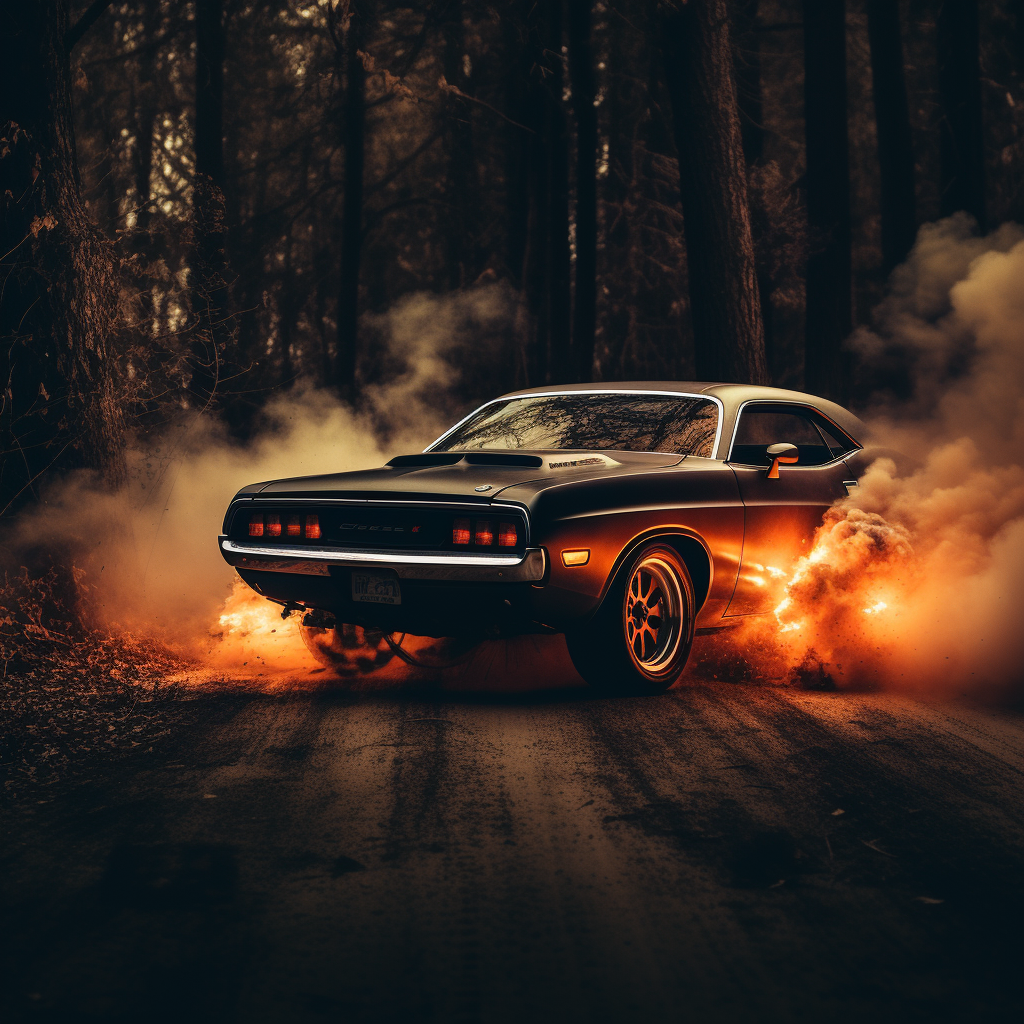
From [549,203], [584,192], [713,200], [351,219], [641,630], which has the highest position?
[351,219]

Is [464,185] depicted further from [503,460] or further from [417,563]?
[417,563]

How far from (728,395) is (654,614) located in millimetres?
1433

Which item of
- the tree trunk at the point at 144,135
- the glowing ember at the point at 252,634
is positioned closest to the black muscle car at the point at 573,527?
the glowing ember at the point at 252,634

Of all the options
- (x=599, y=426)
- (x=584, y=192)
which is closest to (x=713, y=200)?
(x=599, y=426)

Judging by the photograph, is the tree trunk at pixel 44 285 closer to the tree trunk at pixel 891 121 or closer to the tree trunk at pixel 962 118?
the tree trunk at pixel 891 121

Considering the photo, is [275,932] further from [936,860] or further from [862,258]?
[862,258]

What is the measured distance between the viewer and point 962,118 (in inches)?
666

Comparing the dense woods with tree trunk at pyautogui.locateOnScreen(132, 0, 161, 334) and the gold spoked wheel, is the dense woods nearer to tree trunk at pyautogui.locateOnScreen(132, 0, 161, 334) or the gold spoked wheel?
A: tree trunk at pyautogui.locateOnScreen(132, 0, 161, 334)

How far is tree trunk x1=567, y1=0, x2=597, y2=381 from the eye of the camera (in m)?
17.9

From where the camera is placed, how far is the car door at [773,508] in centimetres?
607

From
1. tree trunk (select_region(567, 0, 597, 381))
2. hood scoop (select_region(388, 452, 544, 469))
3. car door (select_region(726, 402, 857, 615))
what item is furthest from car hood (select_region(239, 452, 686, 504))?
tree trunk (select_region(567, 0, 597, 381))

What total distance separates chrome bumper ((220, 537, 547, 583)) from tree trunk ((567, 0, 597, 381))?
1300 centimetres

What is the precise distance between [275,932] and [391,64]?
21.3 m

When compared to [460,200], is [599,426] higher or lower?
lower
